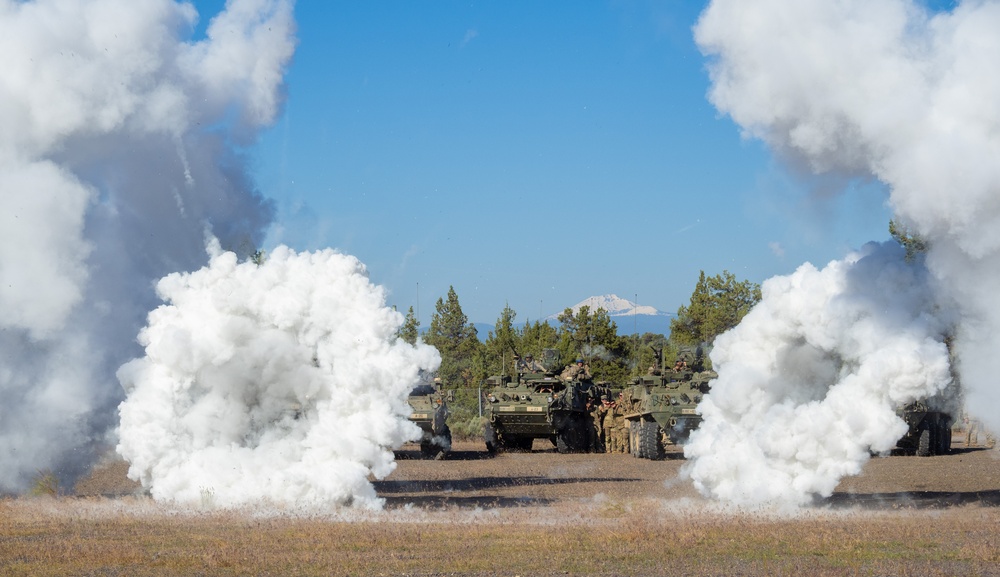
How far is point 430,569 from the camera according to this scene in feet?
46.6

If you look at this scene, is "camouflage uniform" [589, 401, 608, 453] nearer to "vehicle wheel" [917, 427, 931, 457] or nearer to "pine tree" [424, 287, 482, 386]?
"vehicle wheel" [917, 427, 931, 457]

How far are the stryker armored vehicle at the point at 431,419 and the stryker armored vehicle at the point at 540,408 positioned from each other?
81.1 inches

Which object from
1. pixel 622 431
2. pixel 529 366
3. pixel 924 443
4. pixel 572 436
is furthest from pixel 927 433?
pixel 529 366

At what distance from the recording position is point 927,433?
36.2 meters

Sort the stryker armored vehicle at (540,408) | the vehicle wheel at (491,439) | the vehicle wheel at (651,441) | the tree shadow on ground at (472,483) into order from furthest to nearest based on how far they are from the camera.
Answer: the vehicle wheel at (491,439)
the stryker armored vehicle at (540,408)
the vehicle wheel at (651,441)
the tree shadow on ground at (472,483)

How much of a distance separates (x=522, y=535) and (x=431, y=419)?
19513 mm

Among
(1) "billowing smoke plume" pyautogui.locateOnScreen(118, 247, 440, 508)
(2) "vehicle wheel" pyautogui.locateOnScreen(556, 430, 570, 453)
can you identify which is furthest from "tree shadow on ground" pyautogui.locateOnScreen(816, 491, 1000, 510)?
(2) "vehicle wheel" pyautogui.locateOnScreen(556, 430, 570, 453)

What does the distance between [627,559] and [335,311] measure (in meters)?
7.74

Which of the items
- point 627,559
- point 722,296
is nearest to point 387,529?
point 627,559

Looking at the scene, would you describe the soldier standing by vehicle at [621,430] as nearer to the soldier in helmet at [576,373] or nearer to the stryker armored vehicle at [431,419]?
the soldier in helmet at [576,373]

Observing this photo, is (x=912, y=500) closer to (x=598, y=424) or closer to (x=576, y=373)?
(x=598, y=424)

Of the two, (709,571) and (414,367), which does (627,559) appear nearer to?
(709,571)

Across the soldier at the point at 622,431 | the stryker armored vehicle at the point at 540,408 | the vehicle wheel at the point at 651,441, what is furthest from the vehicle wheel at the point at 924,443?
the stryker armored vehicle at the point at 540,408

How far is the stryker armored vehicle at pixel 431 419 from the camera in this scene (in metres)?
36.4
